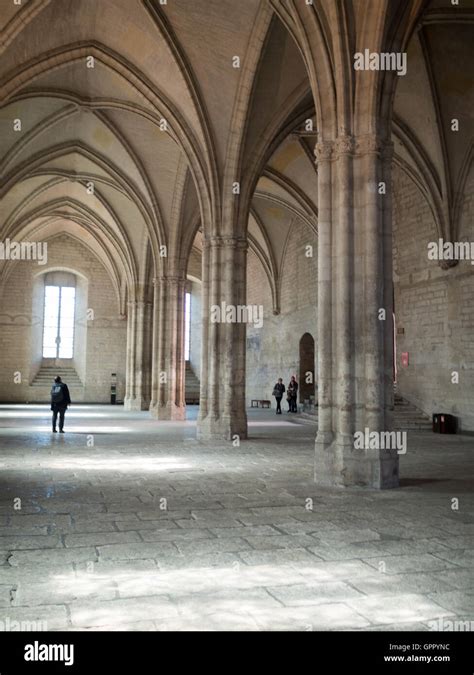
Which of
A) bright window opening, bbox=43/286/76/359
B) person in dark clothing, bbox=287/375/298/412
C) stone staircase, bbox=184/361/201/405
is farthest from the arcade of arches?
stone staircase, bbox=184/361/201/405

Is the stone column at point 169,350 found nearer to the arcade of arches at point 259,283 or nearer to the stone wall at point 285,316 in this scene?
the arcade of arches at point 259,283

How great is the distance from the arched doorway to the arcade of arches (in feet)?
Answer: 0.45

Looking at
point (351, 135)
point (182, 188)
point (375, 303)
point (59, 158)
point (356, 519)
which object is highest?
point (59, 158)

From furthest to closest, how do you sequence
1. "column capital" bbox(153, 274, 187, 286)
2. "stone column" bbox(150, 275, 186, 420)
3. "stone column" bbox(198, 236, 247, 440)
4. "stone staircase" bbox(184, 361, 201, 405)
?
"stone staircase" bbox(184, 361, 201, 405) < "column capital" bbox(153, 274, 187, 286) < "stone column" bbox(150, 275, 186, 420) < "stone column" bbox(198, 236, 247, 440)

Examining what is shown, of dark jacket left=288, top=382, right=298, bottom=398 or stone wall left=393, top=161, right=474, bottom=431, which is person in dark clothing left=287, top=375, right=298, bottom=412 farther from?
stone wall left=393, top=161, right=474, bottom=431

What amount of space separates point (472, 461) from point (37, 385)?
27892mm

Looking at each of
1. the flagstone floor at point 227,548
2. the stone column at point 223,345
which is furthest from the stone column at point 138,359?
the flagstone floor at point 227,548

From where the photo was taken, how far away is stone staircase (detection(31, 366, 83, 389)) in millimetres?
34875

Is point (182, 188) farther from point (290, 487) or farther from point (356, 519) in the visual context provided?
point (356, 519)

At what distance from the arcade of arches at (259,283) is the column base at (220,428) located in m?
0.05

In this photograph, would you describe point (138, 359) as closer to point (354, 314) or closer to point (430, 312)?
point (430, 312)

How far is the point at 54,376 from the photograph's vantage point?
3547 cm

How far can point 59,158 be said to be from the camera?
24.3 meters
